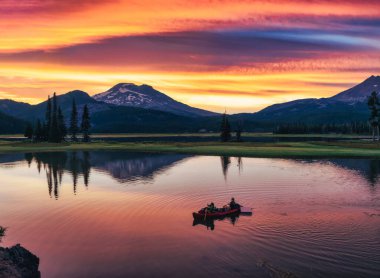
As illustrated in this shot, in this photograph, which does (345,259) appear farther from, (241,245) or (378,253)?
(241,245)

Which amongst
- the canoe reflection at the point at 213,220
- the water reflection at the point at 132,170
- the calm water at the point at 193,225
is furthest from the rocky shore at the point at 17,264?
the water reflection at the point at 132,170

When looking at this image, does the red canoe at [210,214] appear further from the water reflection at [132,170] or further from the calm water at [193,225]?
the water reflection at [132,170]

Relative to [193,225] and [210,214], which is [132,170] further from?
[193,225]

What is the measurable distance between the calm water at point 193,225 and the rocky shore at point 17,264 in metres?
1.16

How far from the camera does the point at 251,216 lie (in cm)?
3703

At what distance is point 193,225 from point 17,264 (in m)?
15.7

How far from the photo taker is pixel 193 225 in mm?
34188

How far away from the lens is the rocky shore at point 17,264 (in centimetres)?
2066

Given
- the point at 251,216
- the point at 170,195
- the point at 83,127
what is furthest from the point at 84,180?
the point at 83,127

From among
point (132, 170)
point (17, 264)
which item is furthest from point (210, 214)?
point (132, 170)

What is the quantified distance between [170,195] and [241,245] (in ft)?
67.3

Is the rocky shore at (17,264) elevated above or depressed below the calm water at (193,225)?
above

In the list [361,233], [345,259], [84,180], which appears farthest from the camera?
[84,180]

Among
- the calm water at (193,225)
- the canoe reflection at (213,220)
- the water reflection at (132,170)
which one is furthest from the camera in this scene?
the water reflection at (132,170)
